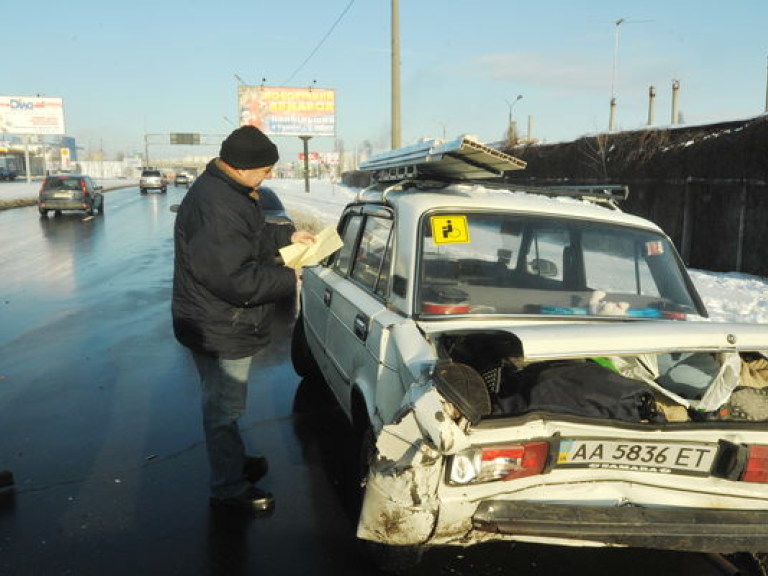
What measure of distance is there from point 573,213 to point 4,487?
3.53 meters

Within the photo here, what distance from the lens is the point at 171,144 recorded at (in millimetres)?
94000

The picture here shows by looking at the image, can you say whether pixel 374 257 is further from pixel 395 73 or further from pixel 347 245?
pixel 395 73

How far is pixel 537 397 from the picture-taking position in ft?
8.27

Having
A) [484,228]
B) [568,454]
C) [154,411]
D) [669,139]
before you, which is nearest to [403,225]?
[484,228]

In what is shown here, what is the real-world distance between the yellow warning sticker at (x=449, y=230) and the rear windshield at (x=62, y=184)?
79.1 feet

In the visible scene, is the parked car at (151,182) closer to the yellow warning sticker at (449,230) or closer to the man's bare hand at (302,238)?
the man's bare hand at (302,238)

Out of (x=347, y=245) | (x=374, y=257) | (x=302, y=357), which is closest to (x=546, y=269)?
(x=374, y=257)

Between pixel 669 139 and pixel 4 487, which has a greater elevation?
pixel 669 139

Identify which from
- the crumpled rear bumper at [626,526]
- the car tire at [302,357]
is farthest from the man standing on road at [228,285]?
the car tire at [302,357]

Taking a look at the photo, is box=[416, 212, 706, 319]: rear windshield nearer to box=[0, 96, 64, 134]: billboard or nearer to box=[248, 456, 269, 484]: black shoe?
box=[248, 456, 269, 484]: black shoe

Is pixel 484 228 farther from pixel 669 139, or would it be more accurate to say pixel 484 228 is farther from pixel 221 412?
pixel 669 139

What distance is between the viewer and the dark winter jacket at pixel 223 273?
2914 mm

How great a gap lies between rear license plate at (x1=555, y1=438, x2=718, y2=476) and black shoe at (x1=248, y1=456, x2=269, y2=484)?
192cm

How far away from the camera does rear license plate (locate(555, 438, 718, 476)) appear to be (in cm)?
237
